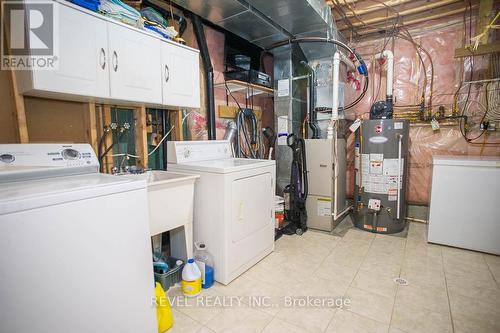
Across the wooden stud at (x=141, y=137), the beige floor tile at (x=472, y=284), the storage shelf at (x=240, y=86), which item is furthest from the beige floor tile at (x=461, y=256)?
the wooden stud at (x=141, y=137)

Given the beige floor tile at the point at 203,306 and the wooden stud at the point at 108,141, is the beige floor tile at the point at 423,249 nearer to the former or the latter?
the beige floor tile at the point at 203,306

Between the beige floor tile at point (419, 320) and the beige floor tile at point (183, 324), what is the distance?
3.95 ft

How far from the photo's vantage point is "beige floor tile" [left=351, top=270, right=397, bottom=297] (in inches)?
72.9

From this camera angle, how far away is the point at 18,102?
1438mm

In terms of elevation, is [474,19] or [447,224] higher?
[474,19]

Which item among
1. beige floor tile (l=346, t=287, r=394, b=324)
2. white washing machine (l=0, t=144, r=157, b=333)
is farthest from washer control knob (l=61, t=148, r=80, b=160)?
beige floor tile (l=346, t=287, r=394, b=324)

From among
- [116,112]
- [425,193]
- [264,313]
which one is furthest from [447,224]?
[116,112]

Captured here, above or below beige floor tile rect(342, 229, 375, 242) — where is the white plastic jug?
above

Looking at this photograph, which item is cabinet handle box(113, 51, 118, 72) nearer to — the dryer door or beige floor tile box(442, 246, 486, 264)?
the dryer door

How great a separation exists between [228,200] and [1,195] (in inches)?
48.7

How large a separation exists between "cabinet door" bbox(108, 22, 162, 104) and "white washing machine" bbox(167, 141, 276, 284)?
19.0 inches

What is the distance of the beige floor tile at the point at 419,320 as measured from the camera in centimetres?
148

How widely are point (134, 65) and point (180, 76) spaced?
0.40 m

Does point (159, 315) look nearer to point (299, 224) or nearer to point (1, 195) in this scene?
point (1, 195)
